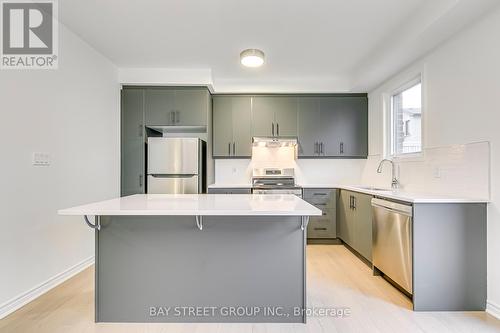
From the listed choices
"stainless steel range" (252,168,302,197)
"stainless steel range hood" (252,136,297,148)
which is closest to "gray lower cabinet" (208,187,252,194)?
"stainless steel range" (252,168,302,197)

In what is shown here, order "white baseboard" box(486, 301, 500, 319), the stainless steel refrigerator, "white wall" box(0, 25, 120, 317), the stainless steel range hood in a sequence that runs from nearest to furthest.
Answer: "white baseboard" box(486, 301, 500, 319) → "white wall" box(0, 25, 120, 317) → the stainless steel refrigerator → the stainless steel range hood

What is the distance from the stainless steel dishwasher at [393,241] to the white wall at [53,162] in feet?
10.3

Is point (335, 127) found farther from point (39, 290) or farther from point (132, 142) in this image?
point (39, 290)

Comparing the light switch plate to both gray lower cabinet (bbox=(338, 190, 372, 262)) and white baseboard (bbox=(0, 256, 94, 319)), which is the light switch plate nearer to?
white baseboard (bbox=(0, 256, 94, 319))

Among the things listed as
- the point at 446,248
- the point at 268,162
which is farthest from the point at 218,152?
the point at 446,248

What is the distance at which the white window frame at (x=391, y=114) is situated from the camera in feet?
10.1

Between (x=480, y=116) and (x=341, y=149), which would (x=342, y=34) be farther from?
(x=341, y=149)

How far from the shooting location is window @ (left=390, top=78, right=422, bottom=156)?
132 inches

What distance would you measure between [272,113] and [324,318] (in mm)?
3076

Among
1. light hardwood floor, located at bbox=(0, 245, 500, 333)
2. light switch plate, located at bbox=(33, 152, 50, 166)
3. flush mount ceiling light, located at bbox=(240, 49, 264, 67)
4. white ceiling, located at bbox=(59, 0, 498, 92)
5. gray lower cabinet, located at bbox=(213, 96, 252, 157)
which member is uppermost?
white ceiling, located at bbox=(59, 0, 498, 92)

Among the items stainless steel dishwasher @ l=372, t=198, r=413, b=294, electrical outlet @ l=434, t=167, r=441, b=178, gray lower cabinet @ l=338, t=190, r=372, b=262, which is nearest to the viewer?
stainless steel dishwasher @ l=372, t=198, r=413, b=294

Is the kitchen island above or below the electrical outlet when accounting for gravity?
below

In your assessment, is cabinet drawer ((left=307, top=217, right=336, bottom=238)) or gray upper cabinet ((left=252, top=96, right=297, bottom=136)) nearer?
cabinet drawer ((left=307, top=217, right=336, bottom=238))

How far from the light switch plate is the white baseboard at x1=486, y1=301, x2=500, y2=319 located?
3867mm
